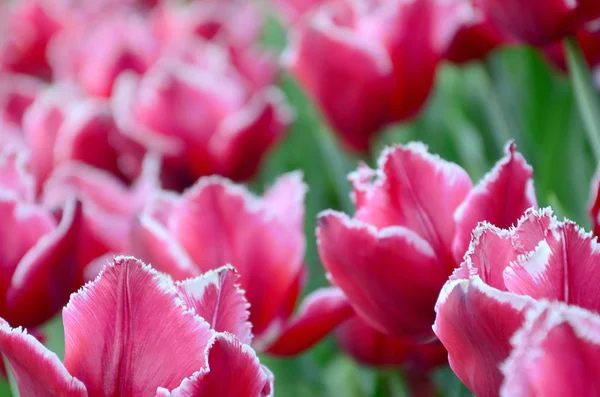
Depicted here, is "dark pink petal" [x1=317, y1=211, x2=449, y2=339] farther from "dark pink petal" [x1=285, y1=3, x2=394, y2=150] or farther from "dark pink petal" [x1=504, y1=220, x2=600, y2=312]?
"dark pink petal" [x1=285, y1=3, x2=394, y2=150]

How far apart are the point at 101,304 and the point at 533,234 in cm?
15

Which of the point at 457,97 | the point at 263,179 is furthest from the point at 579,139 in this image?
the point at 263,179

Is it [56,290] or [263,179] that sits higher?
[56,290]

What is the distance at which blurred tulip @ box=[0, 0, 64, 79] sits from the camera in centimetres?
97

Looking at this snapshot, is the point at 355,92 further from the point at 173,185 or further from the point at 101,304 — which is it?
the point at 101,304

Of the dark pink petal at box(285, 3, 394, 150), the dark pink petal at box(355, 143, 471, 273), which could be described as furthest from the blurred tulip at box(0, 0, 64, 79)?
the dark pink petal at box(355, 143, 471, 273)

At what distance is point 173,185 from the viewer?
25.0 inches

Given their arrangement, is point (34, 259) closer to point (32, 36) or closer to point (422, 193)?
point (422, 193)

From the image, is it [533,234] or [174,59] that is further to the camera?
[174,59]

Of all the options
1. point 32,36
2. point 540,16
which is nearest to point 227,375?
point 540,16

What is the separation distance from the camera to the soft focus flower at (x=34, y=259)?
15.6 inches

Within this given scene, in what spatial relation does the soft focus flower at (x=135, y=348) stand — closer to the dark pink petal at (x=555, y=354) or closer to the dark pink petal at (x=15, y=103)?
the dark pink petal at (x=555, y=354)

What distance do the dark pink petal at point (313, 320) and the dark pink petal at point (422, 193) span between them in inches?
2.7

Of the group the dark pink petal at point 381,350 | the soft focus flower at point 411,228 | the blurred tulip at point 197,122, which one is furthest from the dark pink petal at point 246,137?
the soft focus flower at point 411,228
